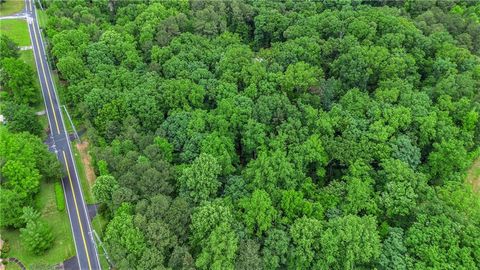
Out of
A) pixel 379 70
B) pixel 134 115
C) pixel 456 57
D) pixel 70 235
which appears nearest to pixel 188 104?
pixel 134 115

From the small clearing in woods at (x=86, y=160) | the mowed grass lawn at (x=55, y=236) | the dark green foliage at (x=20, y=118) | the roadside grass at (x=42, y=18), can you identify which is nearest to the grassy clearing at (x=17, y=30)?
the roadside grass at (x=42, y=18)

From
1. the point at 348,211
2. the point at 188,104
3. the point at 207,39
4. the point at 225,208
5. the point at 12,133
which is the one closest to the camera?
the point at 225,208

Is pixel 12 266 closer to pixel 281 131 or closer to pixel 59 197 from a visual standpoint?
pixel 59 197

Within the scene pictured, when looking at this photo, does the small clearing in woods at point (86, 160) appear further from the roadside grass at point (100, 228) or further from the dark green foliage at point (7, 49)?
the dark green foliage at point (7, 49)

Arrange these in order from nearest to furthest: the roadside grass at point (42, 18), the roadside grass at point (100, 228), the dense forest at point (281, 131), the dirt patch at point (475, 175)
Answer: the dense forest at point (281, 131)
the roadside grass at point (100, 228)
the dirt patch at point (475, 175)
the roadside grass at point (42, 18)

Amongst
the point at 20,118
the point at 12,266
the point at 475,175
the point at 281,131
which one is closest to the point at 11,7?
the point at 20,118

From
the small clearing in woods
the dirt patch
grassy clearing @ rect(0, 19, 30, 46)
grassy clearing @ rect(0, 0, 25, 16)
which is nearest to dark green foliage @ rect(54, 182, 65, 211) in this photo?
the small clearing in woods

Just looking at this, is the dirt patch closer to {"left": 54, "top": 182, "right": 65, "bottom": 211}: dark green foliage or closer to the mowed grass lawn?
the mowed grass lawn

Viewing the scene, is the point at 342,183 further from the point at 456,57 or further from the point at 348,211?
the point at 456,57
